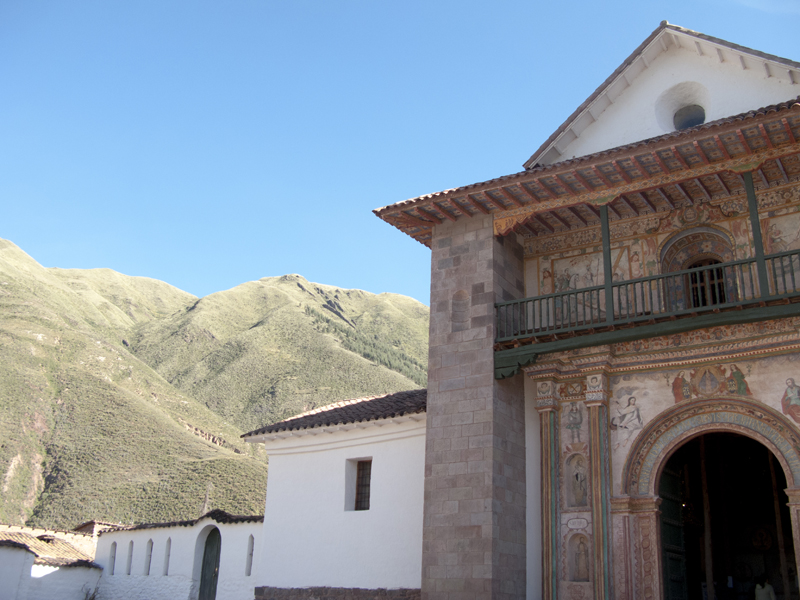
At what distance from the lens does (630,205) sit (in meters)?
12.9

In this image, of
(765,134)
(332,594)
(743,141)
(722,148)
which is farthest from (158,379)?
(765,134)

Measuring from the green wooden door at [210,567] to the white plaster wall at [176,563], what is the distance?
176 millimetres

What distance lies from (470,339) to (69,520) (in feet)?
104

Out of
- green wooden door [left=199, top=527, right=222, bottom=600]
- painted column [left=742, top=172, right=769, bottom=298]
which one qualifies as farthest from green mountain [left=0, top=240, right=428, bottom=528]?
painted column [left=742, top=172, right=769, bottom=298]

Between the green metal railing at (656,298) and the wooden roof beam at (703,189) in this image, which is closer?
the green metal railing at (656,298)

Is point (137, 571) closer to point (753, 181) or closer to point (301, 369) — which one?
point (753, 181)

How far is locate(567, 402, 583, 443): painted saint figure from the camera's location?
12.2m

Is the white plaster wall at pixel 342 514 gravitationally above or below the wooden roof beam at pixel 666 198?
below

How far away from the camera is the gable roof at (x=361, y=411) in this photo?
14.3 metres

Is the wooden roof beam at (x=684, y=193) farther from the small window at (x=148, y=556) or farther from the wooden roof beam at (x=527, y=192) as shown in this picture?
the small window at (x=148, y=556)

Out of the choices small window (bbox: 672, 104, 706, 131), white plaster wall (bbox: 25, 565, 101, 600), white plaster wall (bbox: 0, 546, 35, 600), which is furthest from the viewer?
white plaster wall (bbox: 25, 565, 101, 600)

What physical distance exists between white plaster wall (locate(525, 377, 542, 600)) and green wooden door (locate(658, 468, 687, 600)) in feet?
6.14

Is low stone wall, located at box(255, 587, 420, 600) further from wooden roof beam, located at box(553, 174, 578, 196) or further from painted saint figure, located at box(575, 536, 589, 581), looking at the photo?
wooden roof beam, located at box(553, 174, 578, 196)

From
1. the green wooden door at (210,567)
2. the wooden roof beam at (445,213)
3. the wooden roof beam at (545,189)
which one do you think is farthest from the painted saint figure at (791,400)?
the green wooden door at (210,567)
